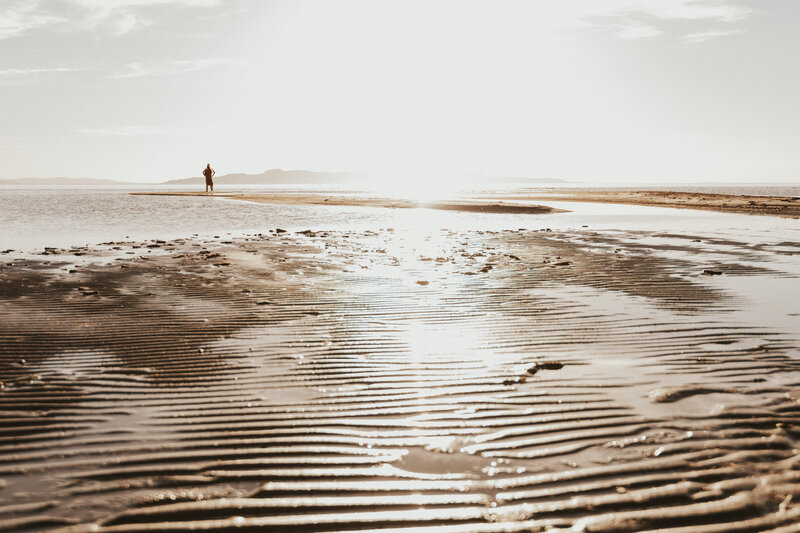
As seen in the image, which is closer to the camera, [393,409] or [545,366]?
[393,409]

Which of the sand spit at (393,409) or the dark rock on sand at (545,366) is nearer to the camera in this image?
the sand spit at (393,409)

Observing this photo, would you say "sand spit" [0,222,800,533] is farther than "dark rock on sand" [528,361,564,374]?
No

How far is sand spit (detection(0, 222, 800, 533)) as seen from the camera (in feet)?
12.2

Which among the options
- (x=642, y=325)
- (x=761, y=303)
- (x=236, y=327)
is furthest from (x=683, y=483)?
(x=761, y=303)

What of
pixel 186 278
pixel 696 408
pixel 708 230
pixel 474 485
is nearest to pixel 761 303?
pixel 696 408

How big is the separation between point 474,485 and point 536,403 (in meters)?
1.63

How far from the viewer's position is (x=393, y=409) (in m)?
5.33

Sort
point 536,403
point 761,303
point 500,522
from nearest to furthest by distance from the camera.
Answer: point 500,522 < point 536,403 < point 761,303

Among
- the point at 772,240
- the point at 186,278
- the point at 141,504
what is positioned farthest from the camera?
the point at 772,240

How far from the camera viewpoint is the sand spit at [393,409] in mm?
3721

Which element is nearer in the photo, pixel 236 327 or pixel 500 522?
pixel 500 522

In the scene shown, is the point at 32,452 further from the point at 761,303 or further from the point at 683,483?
the point at 761,303

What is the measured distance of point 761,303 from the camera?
971 centimetres

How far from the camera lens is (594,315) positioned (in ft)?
29.8
